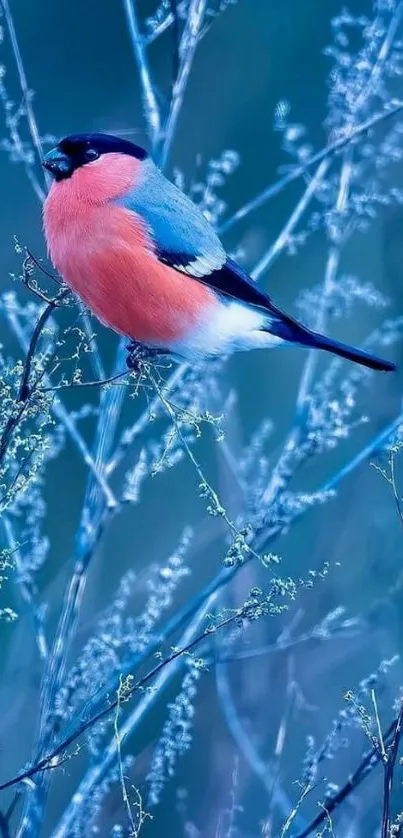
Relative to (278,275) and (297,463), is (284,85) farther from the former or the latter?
(297,463)

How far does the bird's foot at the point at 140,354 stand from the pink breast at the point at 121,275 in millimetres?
12

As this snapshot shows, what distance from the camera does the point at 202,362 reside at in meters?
1.20

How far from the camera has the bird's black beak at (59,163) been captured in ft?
3.61

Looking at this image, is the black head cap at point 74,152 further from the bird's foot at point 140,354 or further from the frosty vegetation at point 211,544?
the bird's foot at point 140,354

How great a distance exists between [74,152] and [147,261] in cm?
15

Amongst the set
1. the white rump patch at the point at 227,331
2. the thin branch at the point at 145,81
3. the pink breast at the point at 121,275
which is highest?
the thin branch at the point at 145,81

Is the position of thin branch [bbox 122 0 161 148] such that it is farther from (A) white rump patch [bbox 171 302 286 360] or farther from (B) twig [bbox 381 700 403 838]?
(B) twig [bbox 381 700 403 838]

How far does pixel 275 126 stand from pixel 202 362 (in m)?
0.32

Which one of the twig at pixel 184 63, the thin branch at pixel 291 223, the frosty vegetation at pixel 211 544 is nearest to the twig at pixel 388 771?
the frosty vegetation at pixel 211 544

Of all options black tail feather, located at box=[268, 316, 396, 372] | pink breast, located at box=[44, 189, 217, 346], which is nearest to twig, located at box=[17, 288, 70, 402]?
pink breast, located at box=[44, 189, 217, 346]

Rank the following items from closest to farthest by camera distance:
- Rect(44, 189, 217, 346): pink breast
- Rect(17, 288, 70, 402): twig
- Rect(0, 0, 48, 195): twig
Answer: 1. Rect(17, 288, 70, 402): twig
2. Rect(44, 189, 217, 346): pink breast
3. Rect(0, 0, 48, 195): twig

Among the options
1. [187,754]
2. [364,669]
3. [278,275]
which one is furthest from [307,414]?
[187,754]

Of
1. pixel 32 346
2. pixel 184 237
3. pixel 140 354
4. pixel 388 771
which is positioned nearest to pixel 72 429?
pixel 140 354

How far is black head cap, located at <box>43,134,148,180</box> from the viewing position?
1.10 metres
